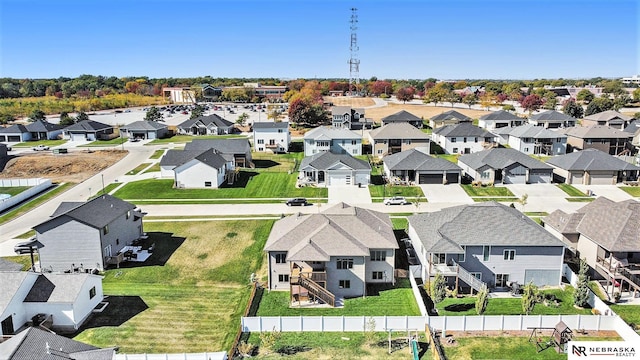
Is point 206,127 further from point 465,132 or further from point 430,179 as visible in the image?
point 430,179

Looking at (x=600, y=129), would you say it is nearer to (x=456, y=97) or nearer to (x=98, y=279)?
(x=98, y=279)

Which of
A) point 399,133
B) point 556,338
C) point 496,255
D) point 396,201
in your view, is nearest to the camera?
point 556,338

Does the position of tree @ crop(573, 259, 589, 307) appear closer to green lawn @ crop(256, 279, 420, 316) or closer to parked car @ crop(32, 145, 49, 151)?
green lawn @ crop(256, 279, 420, 316)

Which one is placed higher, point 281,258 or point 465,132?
point 465,132

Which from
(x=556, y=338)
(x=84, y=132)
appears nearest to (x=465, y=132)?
(x=556, y=338)

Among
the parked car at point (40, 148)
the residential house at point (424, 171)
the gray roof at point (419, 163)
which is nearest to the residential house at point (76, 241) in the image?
the residential house at point (424, 171)

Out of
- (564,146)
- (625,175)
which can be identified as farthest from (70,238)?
(564,146)

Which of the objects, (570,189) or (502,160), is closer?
(570,189)
